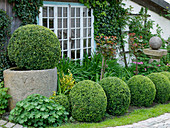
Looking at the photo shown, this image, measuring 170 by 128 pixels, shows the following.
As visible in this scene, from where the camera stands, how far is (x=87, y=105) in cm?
483

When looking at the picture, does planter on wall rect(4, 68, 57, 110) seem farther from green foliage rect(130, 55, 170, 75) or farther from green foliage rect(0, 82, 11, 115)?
green foliage rect(130, 55, 170, 75)

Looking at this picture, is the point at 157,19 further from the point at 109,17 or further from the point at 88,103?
the point at 88,103

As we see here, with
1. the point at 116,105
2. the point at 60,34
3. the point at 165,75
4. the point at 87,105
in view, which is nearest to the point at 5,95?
the point at 87,105

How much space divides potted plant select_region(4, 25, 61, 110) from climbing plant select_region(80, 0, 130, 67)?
2.75 metres

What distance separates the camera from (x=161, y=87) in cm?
623

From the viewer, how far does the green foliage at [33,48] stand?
17.3 feet

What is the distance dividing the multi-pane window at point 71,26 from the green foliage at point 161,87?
8.29ft

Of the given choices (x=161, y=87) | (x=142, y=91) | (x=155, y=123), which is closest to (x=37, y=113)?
(x=155, y=123)

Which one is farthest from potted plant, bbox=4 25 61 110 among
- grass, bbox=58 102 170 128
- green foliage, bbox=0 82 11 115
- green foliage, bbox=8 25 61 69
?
grass, bbox=58 102 170 128

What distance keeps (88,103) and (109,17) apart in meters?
4.16

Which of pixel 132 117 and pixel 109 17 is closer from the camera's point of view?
pixel 132 117

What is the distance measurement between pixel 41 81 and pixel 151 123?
237 cm

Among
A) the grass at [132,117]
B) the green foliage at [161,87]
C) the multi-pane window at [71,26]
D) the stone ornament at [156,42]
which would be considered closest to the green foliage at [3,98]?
the grass at [132,117]

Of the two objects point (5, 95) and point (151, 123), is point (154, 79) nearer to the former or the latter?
point (151, 123)
